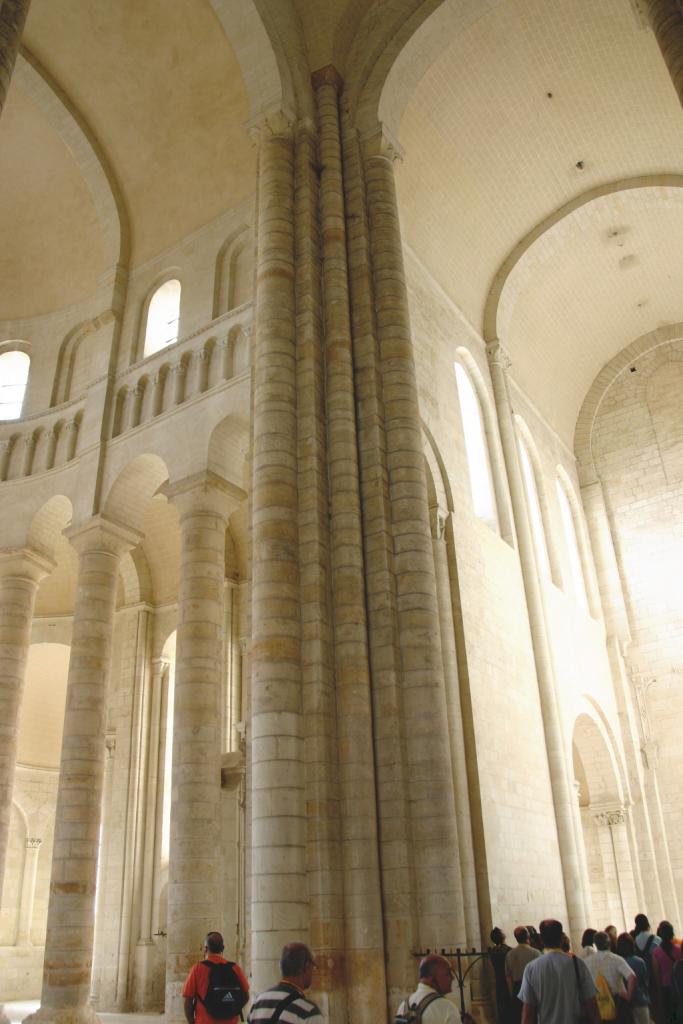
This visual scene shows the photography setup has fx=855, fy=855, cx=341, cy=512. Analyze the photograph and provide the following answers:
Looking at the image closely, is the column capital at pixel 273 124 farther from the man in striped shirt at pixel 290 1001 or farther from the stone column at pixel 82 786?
the man in striped shirt at pixel 290 1001

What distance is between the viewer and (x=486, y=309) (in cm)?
1627

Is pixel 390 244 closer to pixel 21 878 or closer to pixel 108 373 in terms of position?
pixel 108 373

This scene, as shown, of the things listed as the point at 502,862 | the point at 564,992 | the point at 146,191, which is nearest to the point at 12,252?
the point at 146,191

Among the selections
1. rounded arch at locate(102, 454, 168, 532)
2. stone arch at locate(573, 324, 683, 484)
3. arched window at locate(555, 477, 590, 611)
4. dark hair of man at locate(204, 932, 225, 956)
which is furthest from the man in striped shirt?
stone arch at locate(573, 324, 683, 484)

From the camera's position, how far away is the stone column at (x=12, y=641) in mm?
12336

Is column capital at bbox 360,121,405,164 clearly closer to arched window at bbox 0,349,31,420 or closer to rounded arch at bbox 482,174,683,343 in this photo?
rounded arch at bbox 482,174,683,343

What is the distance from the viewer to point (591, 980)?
→ 4176 millimetres

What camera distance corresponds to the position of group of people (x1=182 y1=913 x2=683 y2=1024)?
327 cm

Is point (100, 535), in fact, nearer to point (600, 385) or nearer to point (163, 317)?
point (163, 317)

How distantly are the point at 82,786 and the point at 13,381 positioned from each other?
8406 mm

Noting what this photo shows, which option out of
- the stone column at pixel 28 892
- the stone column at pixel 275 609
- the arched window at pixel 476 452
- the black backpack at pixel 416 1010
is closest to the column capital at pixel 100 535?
the stone column at pixel 275 609

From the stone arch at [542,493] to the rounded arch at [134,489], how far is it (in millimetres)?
7570

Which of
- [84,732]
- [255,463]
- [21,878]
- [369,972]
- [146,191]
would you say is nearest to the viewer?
[369,972]

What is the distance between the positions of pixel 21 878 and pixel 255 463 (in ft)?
51.1
